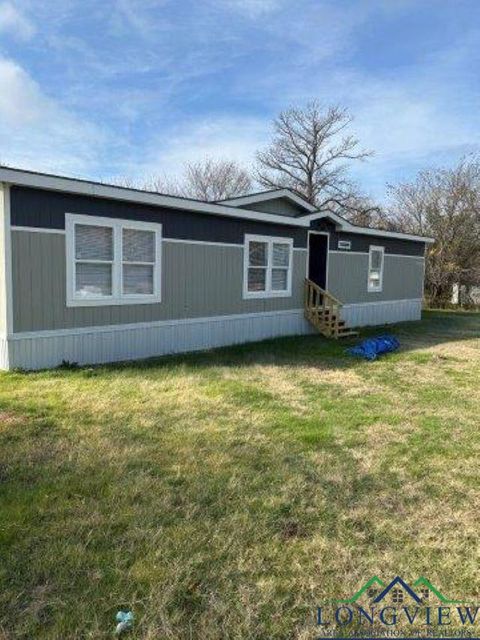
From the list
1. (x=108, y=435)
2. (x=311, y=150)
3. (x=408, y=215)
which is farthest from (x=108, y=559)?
(x=311, y=150)

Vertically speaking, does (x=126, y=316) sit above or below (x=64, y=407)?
above

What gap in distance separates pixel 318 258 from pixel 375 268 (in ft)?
9.12

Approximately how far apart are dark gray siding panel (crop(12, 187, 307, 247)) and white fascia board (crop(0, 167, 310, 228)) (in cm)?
15

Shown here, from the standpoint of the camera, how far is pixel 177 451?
444 cm

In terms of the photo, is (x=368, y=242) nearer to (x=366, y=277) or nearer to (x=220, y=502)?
(x=366, y=277)

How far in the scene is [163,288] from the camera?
9.40m

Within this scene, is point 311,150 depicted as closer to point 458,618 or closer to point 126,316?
point 126,316

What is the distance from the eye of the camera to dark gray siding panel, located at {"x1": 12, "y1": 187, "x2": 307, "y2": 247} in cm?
729

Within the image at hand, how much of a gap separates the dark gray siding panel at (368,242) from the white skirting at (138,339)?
8.69 feet

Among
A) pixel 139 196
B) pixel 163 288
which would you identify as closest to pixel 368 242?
pixel 163 288

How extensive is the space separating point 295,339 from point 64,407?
7.06 metres

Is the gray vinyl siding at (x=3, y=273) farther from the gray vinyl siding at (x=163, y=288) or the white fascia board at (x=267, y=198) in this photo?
the white fascia board at (x=267, y=198)

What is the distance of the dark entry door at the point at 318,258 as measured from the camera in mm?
13805
